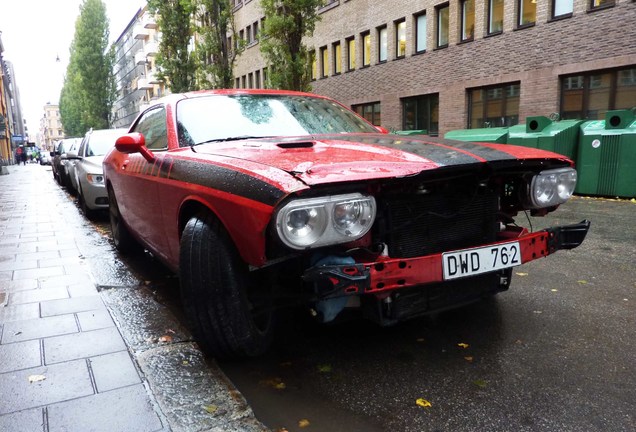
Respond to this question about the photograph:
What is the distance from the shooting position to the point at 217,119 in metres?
3.62

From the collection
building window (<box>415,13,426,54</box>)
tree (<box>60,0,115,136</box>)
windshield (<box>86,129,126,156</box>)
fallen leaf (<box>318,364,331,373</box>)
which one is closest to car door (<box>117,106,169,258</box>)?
fallen leaf (<box>318,364,331,373</box>)

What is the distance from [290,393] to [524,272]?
9.73ft

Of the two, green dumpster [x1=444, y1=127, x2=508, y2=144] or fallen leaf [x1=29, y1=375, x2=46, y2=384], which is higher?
green dumpster [x1=444, y1=127, x2=508, y2=144]

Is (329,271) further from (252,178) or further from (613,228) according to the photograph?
(613,228)

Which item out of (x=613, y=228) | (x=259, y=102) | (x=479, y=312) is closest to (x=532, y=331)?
(x=479, y=312)

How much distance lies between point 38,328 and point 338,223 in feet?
7.81

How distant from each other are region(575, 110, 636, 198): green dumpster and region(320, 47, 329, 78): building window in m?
17.0

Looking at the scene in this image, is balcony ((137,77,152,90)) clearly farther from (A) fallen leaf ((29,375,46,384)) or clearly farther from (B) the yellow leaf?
(B) the yellow leaf

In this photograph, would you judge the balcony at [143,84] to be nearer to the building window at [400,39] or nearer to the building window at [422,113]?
the building window at [400,39]

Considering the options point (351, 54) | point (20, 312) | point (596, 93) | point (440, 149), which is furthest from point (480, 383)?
point (351, 54)

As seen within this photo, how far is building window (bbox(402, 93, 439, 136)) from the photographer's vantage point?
19.0m

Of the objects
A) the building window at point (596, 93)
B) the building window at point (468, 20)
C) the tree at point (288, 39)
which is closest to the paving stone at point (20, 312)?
the tree at point (288, 39)

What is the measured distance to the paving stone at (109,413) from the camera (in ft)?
7.15

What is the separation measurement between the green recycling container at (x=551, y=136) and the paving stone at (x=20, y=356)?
983 centimetres
